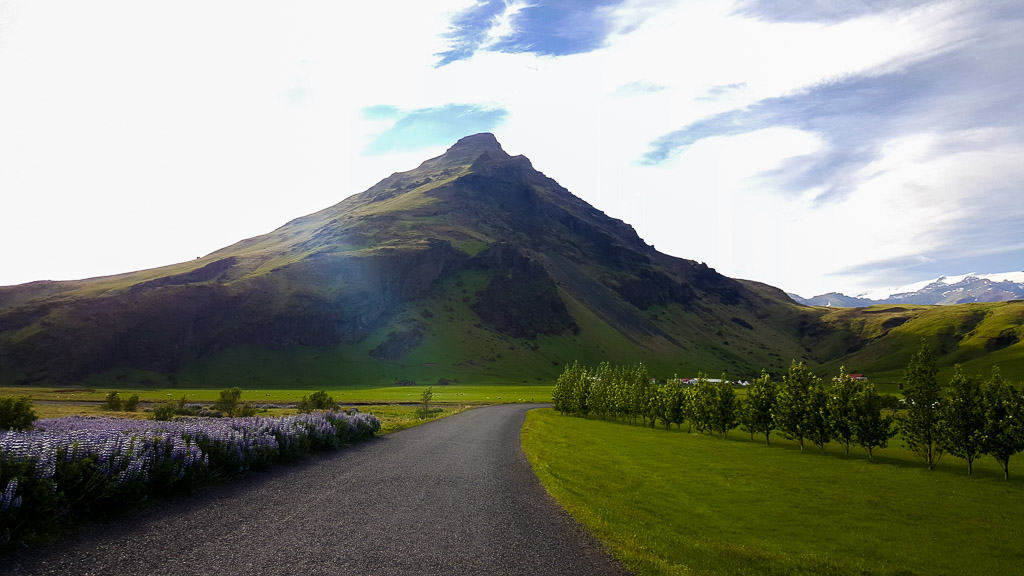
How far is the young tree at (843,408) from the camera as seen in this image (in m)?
41.5

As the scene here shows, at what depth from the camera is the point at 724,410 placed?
56875mm

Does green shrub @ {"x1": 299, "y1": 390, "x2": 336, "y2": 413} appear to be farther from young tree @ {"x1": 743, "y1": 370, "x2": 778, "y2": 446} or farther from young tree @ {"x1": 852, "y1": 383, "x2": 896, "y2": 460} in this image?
young tree @ {"x1": 852, "y1": 383, "x2": 896, "y2": 460}

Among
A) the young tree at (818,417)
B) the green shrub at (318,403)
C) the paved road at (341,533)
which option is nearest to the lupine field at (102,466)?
the paved road at (341,533)


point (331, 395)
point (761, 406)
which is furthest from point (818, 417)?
point (331, 395)

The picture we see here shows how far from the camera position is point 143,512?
47.8ft

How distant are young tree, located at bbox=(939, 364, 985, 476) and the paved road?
3223 cm

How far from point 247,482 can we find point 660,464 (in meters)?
24.8

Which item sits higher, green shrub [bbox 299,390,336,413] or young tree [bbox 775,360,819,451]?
young tree [bbox 775,360,819,451]

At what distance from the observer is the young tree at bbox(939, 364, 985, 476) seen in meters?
33.5

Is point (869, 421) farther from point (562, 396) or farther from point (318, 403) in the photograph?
point (318, 403)

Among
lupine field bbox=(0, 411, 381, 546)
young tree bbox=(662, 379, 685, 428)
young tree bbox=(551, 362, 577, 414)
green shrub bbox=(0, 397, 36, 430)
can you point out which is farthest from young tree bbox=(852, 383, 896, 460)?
green shrub bbox=(0, 397, 36, 430)

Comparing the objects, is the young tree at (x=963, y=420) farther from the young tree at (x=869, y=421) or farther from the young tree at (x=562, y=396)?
the young tree at (x=562, y=396)

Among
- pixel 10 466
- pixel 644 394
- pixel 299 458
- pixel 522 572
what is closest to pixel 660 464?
pixel 299 458

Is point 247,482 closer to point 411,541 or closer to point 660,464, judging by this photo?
point 411,541
